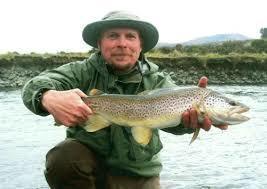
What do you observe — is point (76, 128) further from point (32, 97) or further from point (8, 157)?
point (8, 157)

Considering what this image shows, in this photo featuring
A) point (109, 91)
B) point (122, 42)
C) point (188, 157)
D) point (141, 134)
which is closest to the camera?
point (141, 134)

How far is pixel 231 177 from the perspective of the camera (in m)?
7.53

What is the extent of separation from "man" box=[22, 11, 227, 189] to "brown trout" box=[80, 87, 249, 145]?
0.69ft

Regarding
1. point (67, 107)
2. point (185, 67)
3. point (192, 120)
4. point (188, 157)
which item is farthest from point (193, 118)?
point (185, 67)

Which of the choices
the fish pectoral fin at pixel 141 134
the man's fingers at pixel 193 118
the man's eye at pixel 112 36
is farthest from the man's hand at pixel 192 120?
the man's eye at pixel 112 36

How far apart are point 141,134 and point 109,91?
2.40 feet

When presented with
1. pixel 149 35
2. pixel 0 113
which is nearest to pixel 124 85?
pixel 149 35

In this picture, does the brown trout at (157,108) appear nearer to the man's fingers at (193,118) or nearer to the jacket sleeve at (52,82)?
the man's fingers at (193,118)

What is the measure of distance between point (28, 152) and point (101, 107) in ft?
18.8

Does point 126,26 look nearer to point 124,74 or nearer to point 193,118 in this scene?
point 124,74

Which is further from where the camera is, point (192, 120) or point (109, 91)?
point (109, 91)

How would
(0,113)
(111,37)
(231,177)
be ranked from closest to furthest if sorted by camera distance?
1. (111,37)
2. (231,177)
3. (0,113)

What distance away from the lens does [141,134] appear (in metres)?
4.17

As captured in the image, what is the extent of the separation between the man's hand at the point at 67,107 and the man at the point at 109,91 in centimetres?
21
